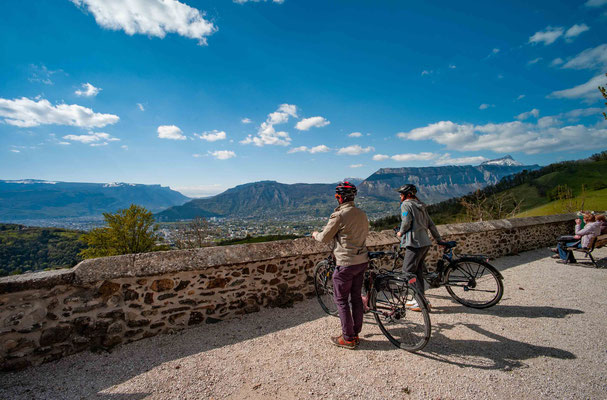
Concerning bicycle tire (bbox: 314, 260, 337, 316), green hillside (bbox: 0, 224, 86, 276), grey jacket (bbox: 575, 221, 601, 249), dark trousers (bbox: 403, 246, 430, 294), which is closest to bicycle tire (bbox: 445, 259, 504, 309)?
dark trousers (bbox: 403, 246, 430, 294)

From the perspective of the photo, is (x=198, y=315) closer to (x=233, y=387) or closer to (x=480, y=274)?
(x=233, y=387)

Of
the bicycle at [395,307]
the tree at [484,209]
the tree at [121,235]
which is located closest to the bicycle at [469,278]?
the bicycle at [395,307]

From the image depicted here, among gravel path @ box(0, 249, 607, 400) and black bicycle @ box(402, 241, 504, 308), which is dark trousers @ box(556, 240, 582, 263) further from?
black bicycle @ box(402, 241, 504, 308)

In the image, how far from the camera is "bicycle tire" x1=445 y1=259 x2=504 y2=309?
4.57m

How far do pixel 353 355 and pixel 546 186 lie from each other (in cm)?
9535

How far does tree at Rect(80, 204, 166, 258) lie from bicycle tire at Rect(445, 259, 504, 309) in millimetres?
19950

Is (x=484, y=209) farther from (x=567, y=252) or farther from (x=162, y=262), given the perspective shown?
(x=162, y=262)

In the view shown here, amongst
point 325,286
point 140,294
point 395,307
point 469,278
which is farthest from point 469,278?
point 140,294

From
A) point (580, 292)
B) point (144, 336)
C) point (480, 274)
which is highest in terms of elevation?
point (480, 274)

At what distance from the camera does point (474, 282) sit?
4.72 meters

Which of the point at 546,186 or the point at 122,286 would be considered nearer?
the point at 122,286

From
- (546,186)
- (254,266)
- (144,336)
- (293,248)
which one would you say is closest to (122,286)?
(144,336)

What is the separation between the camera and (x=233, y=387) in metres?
2.81

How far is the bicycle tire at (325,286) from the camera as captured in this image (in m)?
4.57
